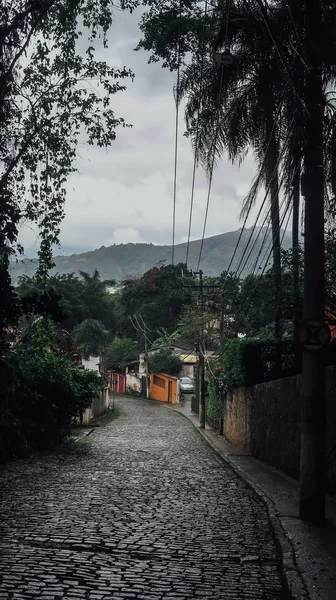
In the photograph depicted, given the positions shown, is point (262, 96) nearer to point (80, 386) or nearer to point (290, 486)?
point (80, 386)

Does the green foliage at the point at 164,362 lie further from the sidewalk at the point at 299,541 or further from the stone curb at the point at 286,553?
the stone curb at the point at 286,553

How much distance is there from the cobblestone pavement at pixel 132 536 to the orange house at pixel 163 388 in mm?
48990

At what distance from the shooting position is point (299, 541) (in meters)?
6.85

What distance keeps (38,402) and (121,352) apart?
5530 centimetres

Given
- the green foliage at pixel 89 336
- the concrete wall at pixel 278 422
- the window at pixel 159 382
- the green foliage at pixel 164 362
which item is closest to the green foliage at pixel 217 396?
the concrete wall at pixel 278 422

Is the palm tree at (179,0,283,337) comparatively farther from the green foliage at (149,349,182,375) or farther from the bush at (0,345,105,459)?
the green foliage at (149,349,182,375)

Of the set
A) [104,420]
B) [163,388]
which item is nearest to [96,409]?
[104,420]

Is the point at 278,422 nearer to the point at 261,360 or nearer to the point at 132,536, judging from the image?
the point at 261,360

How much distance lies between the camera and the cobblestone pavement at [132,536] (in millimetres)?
5168

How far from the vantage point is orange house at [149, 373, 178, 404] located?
206ft

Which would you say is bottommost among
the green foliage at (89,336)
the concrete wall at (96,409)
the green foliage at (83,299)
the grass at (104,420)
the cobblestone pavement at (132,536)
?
the grass at (104,420)

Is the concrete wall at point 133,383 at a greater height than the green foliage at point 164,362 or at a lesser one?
lesser

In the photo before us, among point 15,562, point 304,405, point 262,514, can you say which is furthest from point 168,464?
point 15,562

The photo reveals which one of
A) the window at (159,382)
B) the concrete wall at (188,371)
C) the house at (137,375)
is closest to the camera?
the window at (159,382)
